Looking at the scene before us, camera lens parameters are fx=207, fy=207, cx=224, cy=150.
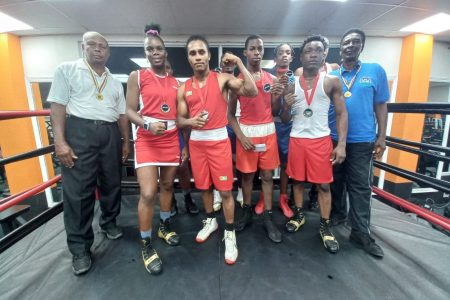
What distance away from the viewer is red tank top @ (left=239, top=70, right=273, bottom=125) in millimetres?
1843

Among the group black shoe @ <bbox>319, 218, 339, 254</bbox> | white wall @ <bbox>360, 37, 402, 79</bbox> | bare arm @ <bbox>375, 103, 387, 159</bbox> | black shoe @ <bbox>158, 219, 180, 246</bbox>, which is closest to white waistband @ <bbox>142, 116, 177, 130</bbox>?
black shoe @ <bbox>158, 219, 180, 246</bbox>

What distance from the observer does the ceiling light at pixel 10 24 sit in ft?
11.1

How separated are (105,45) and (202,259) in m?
1.84

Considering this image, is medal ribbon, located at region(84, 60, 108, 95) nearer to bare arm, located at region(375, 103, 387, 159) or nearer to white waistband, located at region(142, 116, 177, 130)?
white waistband, located at region(142, 116, 177, 130)

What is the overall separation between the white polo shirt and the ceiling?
81.8 inches

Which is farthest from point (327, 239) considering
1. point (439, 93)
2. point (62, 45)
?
point (439, 93)

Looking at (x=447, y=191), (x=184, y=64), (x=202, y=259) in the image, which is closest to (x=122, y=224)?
(x=202, y=259)

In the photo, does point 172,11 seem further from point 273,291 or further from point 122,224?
point 273,291

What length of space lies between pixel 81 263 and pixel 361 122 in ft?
7.86

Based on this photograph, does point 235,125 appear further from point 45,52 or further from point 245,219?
point 45,52

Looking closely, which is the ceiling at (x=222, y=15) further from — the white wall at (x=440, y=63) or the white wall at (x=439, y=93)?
the white wall at (x=439, y=93)

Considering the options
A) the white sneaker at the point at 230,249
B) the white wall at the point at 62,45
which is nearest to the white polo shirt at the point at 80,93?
the white sneaker at the point at 230,249

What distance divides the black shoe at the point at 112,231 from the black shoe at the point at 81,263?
31 centimetres

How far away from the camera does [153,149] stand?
1.61 metres
